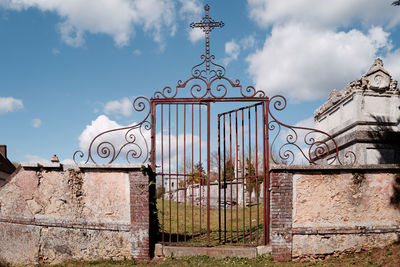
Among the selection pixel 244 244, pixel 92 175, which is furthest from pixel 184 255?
pixel 92 175

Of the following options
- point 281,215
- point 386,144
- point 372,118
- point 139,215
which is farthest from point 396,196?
point 139,215

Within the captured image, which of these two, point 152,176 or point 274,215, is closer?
point 274,215

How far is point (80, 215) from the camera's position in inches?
244

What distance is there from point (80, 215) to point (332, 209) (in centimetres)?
489

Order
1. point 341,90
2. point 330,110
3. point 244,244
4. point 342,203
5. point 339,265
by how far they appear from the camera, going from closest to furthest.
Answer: point 339,265, point 342,203, point 244,244, point 341,90, point 330,110

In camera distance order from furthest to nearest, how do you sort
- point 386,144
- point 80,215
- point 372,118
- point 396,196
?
point 372,118, point 386,144, point 80,215, point 396,196

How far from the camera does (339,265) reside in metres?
5.54

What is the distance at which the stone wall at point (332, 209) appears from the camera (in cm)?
589

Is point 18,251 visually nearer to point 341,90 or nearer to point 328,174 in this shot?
point 328,174

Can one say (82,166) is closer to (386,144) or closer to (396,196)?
(396,196)

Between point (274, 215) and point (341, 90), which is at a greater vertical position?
point (341, 90)

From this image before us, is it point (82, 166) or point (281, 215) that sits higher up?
point (82, 166)

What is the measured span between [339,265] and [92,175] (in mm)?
4907

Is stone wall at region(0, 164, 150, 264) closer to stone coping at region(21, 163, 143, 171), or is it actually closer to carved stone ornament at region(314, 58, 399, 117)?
Answer: stone coping at region(21, 163, 143, 171)
